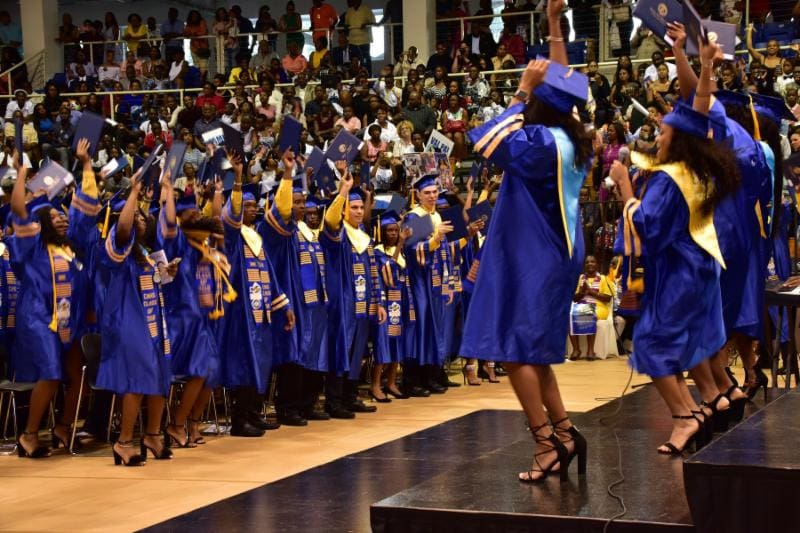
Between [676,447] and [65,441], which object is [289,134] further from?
[676,447]

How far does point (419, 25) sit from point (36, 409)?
1383 cm

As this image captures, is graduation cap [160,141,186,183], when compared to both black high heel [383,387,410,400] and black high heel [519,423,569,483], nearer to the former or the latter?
black high heel [383,387,410,400]

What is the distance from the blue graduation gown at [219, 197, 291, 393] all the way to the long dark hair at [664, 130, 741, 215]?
14.3 feet

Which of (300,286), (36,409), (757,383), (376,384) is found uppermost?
(300,286)

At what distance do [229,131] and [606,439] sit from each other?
446 centimetres

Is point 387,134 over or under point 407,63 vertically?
under

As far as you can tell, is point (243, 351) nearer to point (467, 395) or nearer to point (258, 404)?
point (258, 404)

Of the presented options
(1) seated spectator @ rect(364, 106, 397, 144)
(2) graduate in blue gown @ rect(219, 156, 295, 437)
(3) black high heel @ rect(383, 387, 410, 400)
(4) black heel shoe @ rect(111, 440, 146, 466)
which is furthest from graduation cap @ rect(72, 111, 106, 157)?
(1) seated spectator @ rect(364, 106, 397, 144)

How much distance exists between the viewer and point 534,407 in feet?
17.4

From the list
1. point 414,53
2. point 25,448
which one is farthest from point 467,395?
point 414,53

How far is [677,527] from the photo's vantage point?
4637mm

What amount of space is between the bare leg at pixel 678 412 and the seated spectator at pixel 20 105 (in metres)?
16.5

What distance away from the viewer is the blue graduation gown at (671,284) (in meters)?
5.88

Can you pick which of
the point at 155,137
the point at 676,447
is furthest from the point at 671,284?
the point at 155,137
